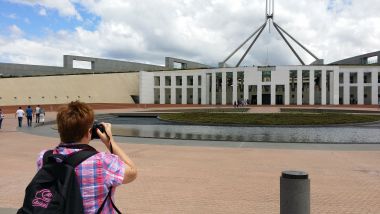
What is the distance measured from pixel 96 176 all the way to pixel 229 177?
583 centimetres

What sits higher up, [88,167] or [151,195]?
[88,167]

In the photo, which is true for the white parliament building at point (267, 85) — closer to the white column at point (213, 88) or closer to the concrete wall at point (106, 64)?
the white column at point (213, 88)

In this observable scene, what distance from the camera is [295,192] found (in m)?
3.61

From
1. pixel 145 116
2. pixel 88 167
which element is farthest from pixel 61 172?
pixel 145 116

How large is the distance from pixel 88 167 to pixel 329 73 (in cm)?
6676

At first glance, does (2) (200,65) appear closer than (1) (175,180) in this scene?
No

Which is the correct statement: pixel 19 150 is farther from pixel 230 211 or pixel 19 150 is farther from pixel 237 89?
pixel 237 89

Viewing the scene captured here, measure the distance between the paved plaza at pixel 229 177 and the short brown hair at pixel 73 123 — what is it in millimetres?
3349

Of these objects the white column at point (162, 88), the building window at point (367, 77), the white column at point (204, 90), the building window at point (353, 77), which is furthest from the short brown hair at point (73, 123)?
the white column at point (162, 88)

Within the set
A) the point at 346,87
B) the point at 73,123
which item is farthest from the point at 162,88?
the point at 73,123

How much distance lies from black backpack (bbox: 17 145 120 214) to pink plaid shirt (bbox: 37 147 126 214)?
7cm

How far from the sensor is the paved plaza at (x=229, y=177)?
5680 millimetres

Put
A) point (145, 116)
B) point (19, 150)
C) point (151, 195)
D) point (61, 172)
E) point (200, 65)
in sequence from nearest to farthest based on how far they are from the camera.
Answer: point (61, 172), point (151, 195), point (19, 150), point (145, 116), point (200, 65)

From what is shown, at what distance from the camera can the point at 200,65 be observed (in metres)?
103
